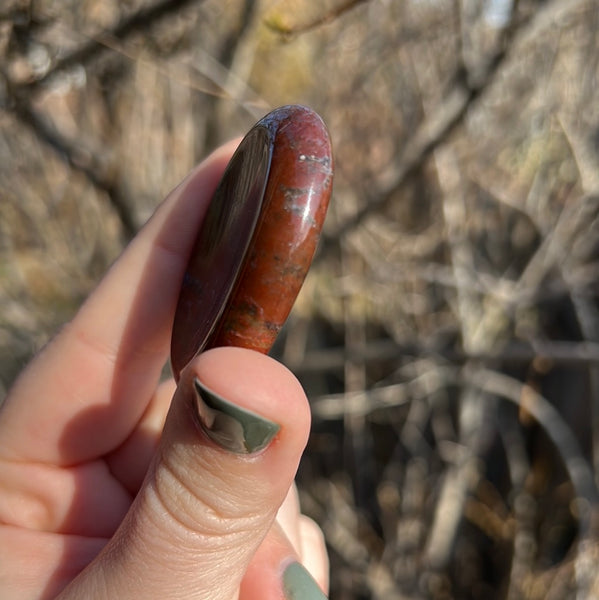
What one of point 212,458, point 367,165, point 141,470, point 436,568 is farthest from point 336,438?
point 212,458

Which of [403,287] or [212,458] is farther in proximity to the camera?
[403,287]

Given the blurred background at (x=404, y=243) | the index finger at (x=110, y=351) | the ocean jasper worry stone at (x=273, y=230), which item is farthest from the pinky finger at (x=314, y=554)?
the blurred background at (x=404, y=243)

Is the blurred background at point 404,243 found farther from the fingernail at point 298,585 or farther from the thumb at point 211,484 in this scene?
the thumb at point 211,484

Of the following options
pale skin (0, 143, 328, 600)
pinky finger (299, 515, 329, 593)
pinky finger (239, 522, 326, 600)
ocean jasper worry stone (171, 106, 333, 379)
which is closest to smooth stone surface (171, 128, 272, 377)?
ocean jasper worry stone (171, 106, 333, 379)

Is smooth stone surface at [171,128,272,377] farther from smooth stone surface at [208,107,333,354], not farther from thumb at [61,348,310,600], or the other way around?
thumb at [61,348,310,600]

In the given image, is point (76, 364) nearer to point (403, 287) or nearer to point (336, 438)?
point (403, 287)

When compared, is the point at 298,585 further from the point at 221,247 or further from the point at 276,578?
the point at 221,247
